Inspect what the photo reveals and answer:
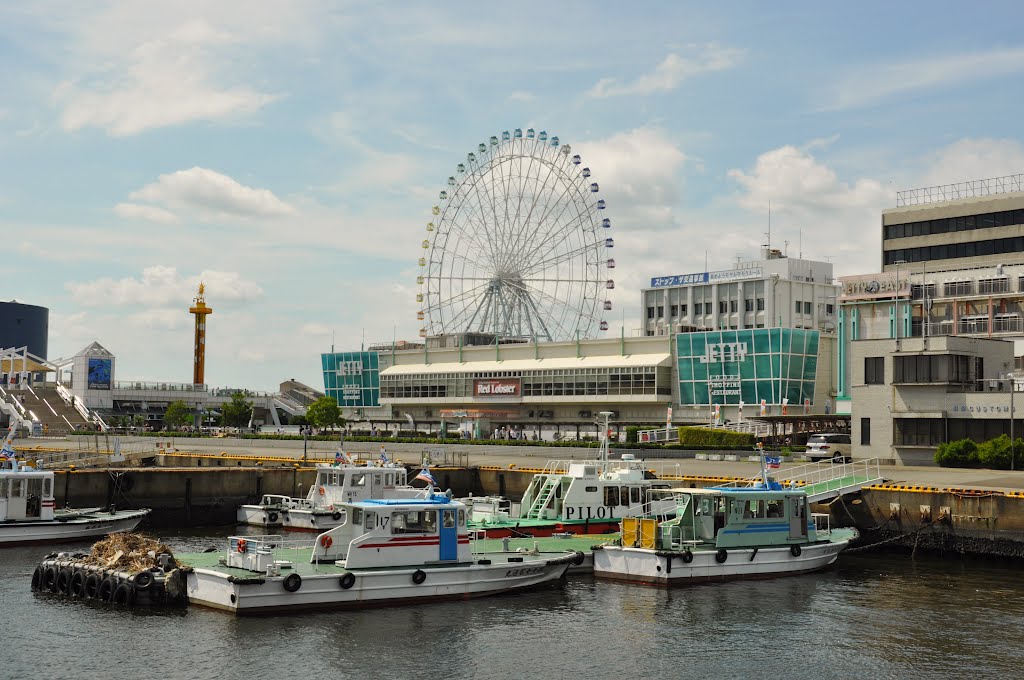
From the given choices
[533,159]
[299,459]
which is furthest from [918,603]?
[533,159]

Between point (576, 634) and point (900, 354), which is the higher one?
point (900, 354)

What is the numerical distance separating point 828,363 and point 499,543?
3089 inches

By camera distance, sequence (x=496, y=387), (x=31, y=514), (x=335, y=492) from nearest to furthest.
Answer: (x=31, y=514)
(x=335, y=492)
(x=496, y=387)

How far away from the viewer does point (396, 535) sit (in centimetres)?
3847

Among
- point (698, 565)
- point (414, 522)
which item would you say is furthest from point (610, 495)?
point (414, 522)

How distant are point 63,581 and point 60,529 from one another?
14.5 m

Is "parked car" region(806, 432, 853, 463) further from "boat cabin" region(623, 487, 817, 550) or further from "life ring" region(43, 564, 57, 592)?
"life ring" region(43, 564, 57, 592)

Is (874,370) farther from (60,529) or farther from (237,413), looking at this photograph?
(237,413)

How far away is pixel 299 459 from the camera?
8538 centimetres

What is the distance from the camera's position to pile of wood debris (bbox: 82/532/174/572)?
38.4 m

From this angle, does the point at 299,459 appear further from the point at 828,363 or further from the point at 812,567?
the point at 828,363

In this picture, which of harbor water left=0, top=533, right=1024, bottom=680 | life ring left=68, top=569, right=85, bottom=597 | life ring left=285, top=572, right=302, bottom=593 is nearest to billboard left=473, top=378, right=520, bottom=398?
harbor water left=0, top=533, right=1024, bottom=680

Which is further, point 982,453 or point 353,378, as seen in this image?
point 353,378

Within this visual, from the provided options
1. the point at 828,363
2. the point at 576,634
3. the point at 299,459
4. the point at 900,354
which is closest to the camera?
the point at 576,634
